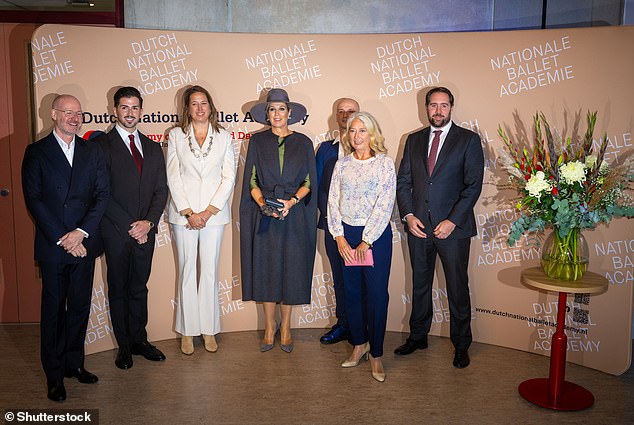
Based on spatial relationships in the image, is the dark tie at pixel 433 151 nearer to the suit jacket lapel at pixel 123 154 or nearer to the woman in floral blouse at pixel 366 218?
the woman in floral blouse at pixel 366 218

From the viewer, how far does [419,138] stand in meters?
4.48

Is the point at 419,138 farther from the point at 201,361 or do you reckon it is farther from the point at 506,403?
the point at 201,361

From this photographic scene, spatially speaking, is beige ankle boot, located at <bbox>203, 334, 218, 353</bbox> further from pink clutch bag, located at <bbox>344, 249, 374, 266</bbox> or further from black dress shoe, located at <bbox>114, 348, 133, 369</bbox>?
pink clutch bag, located at <bbox>344, 249, 374, 266</bbox>

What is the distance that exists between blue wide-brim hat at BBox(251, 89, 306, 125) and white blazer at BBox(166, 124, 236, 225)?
0.39m

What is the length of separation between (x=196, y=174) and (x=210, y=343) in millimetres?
1305

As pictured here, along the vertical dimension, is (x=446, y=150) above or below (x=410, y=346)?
above

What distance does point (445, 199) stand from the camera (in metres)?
4.31

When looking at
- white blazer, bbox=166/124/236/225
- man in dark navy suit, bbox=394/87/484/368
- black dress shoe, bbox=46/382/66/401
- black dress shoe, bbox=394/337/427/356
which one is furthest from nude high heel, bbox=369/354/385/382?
black dress shoe, bbox=46/382/66/401

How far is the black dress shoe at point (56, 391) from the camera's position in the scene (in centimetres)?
365

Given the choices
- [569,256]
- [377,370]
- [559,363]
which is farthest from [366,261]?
[559,363]

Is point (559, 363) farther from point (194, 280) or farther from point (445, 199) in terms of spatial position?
point (194, 280)

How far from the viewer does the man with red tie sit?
162 inches

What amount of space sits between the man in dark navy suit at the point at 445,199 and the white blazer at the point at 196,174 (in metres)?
1.33

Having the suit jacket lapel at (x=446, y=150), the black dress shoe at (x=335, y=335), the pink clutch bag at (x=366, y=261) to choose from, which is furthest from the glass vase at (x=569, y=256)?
the black dress shoe at (x=335, y=335)
